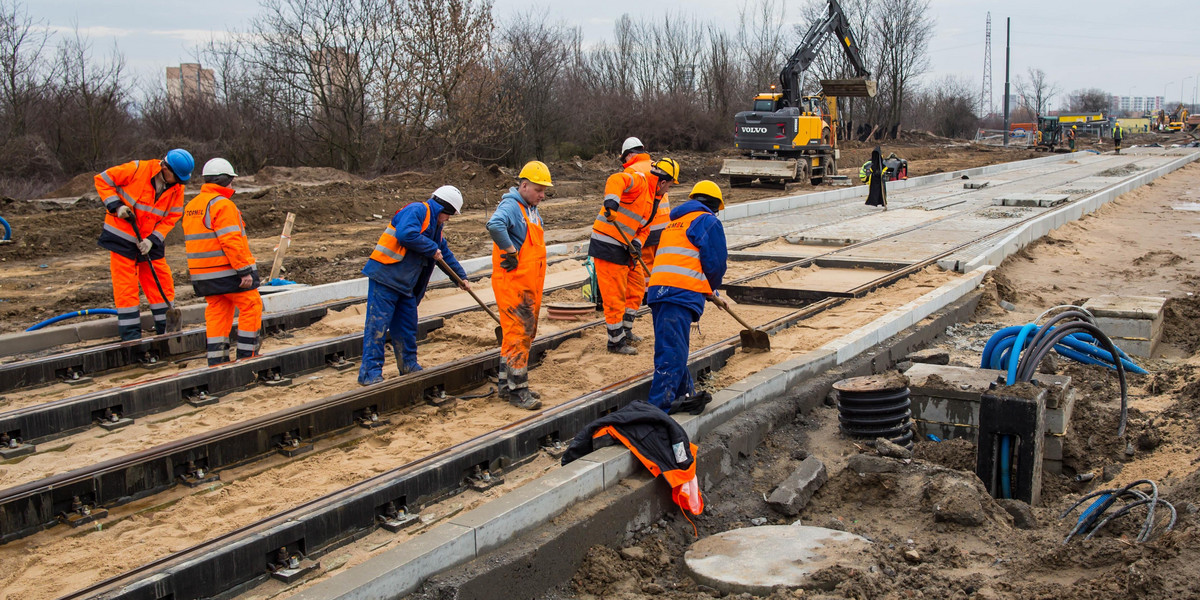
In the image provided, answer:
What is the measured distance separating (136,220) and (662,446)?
587 centimetres

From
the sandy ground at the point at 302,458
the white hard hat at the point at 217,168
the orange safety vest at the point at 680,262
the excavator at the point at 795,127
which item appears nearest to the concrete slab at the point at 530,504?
the sandy ground at the point at 302,458

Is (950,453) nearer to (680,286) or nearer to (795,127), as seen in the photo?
(680,286)

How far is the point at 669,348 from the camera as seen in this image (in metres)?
5.83

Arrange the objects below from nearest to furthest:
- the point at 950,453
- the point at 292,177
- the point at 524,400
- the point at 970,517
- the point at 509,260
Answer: the point at 970,517 < the point at 950,453 < the point at 509,260 < the point at 524,400 < the point at 292,177

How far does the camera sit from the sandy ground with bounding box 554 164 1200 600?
12.8ft

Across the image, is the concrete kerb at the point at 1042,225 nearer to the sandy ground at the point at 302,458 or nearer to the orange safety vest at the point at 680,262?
the sandy ground at the point at 302,458

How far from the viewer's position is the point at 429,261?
705cm

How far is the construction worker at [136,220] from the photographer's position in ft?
26.6

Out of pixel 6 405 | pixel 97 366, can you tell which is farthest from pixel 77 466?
pixel 97 366

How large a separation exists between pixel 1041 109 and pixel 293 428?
352 ft

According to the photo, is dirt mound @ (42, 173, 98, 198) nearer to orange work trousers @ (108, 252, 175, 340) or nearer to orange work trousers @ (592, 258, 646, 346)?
orange work trousers @ (108, 252, 175, 340)

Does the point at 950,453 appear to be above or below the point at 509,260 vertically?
below

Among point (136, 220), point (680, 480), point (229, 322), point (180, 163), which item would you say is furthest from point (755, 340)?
point (136, 220)

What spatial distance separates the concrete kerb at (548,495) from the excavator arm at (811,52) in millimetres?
19495
